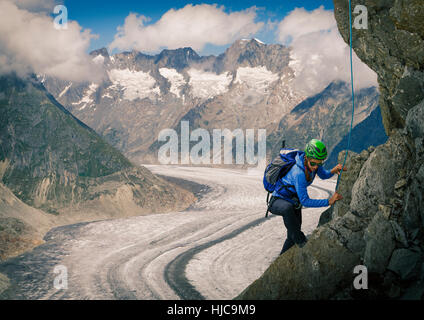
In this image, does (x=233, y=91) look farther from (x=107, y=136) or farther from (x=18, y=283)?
(x=18, y=283)

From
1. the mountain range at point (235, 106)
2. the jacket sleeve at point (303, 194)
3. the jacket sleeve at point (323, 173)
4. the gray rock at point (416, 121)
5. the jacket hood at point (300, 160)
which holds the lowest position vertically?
the jacket sleeve at point (303, 194)

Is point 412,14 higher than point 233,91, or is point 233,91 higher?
point 233,91

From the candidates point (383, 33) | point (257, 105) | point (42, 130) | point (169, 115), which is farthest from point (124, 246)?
point (169, 115)

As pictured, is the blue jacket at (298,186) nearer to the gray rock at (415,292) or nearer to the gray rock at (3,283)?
the gray rock at (415,292)

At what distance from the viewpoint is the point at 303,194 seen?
6.89m

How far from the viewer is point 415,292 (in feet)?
19.4

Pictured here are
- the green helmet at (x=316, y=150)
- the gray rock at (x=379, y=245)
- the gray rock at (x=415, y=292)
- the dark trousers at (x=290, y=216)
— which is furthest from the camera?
the dark trousers at (x=290, y=216)

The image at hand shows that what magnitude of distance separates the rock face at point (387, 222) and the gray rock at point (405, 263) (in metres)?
0.02

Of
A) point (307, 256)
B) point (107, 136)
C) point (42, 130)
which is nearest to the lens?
point (307, 256)

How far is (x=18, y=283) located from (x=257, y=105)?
12821 cm

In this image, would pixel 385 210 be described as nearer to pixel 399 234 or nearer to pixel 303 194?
pixel 399 234

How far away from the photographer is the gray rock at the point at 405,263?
6238mm

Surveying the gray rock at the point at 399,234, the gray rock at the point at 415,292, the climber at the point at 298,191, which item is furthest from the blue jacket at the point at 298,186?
the gray rock at the point at 415,292
